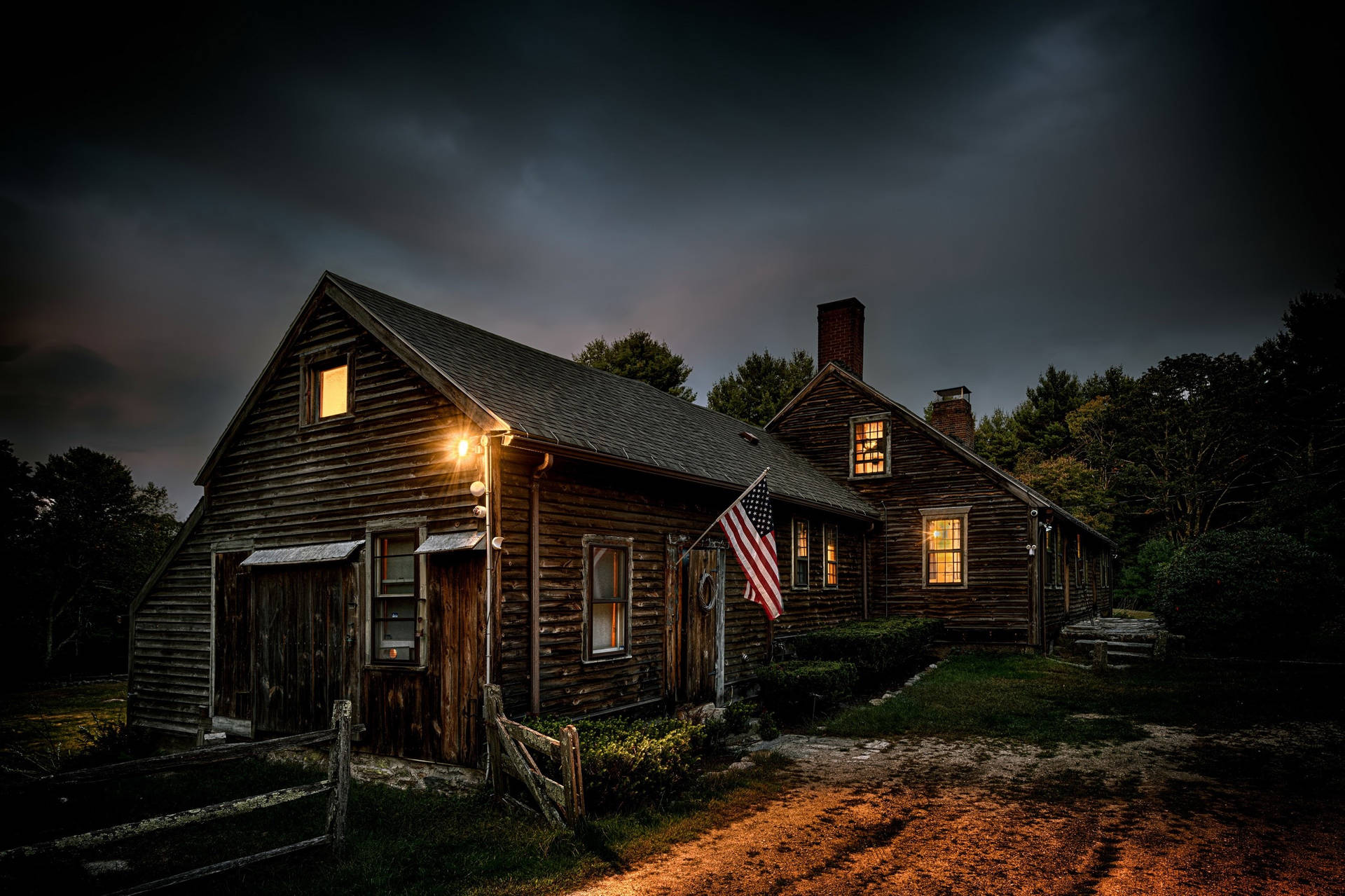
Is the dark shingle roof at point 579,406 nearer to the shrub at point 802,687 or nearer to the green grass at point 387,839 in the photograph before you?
Result: the shrub at point 802,687

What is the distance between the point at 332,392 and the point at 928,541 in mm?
16151

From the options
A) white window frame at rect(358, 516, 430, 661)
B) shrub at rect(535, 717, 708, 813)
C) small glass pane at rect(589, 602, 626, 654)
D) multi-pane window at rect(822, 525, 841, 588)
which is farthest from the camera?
multi-pane window at rect(822, 525, 841, 588)

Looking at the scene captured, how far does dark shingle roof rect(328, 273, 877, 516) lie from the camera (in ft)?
32.7

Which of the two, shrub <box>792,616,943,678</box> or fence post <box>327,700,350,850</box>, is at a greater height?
fence post <box>327,700,350,850</box>

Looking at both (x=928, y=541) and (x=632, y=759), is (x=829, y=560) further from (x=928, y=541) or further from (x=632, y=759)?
(x=632, y=759)

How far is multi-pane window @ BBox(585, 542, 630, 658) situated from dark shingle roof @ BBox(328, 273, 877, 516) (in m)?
1.46

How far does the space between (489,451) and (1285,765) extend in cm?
1025

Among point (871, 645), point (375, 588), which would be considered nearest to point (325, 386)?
point (375, 588)

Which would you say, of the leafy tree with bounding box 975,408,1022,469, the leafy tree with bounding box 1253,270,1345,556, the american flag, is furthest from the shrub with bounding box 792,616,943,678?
the leafy tree with bounding box 975,408,1022,469

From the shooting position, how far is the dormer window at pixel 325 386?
433 inches

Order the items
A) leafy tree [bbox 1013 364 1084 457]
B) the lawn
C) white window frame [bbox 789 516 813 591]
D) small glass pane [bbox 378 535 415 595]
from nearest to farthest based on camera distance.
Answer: the lawn < small glass pane [bbox 378 535 415 595] < white window frame [bbox 789 516 813 591] < leafy tree [bbox 1013 364 1084 457]

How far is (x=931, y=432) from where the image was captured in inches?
819

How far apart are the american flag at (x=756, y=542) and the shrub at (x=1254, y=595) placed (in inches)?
485

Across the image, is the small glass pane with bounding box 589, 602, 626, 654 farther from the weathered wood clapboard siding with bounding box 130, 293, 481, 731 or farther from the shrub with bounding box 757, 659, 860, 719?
the shrub with bounding box 757, 659, 860, 719
